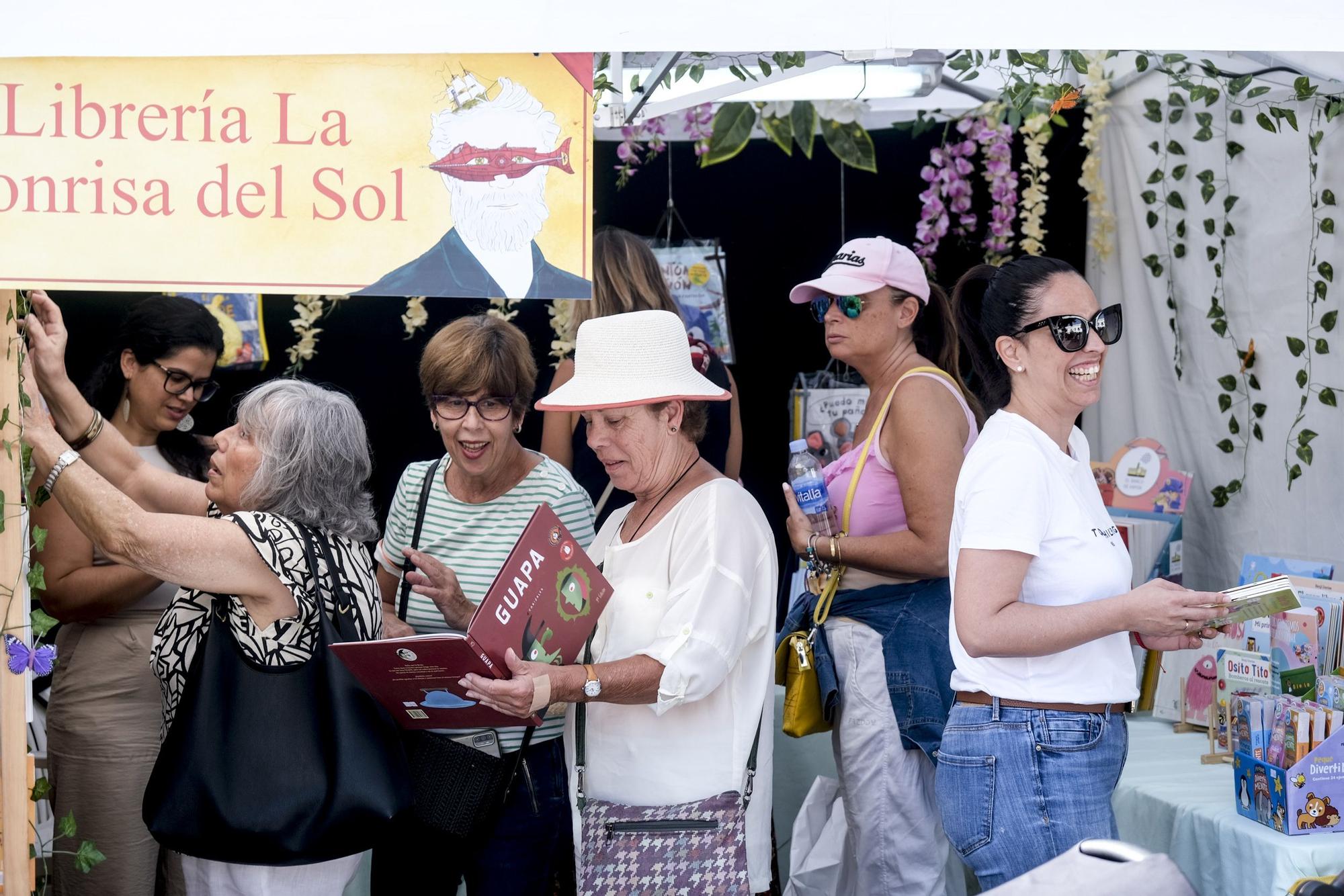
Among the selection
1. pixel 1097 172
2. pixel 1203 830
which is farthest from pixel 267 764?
pixel 1097 172

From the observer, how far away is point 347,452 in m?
2.46

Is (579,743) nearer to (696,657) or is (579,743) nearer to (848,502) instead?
(696,657)

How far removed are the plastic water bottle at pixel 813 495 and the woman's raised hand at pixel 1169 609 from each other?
92 centimetres

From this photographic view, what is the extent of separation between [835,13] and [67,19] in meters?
1.12

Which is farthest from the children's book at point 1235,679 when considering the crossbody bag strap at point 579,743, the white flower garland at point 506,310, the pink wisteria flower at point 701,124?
the white flower garland at point 506,310

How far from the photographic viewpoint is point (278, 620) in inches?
89.8

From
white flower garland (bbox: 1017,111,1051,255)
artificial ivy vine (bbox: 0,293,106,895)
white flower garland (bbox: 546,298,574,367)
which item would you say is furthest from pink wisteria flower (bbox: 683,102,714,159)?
artificial ivy vine (bbox: 0,293,106,895)

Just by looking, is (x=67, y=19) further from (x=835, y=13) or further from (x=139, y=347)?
(x=139, y=347)

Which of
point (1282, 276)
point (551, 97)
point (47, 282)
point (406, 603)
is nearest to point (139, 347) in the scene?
point (406, 603)

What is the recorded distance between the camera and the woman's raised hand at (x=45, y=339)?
223 cm

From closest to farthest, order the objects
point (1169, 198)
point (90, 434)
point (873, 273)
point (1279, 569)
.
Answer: point (90, 434)
point (873, 273)
point (1279, 569)
point (1169, 198)

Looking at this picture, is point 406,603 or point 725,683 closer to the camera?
point 725,683

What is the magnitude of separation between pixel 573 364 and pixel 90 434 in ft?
3.93

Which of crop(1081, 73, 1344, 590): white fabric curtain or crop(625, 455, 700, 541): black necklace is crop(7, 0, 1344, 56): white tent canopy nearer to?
crop(625, 455, 700, 541): black necklace
